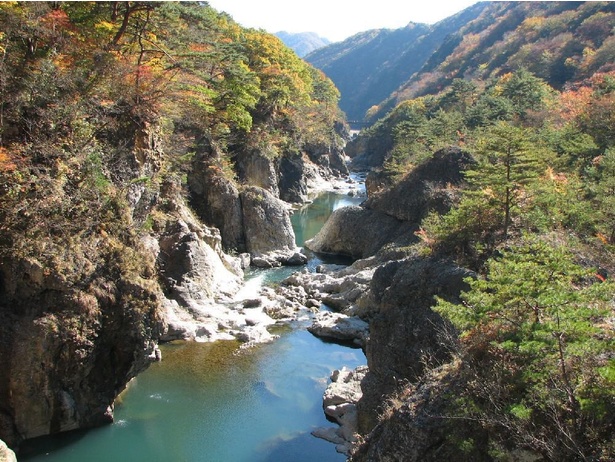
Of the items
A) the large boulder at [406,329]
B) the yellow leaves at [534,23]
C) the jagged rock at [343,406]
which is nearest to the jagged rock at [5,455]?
the jagged rock at [343,406]

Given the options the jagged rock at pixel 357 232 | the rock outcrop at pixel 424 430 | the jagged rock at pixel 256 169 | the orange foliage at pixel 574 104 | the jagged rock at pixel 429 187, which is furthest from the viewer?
the jagged rock at pixel 256 169

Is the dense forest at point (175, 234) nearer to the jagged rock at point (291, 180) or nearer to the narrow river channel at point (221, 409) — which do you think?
Result: the narrow river channel at point (221, 409)

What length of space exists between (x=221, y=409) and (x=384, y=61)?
7243 inches

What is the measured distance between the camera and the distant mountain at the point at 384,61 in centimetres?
16575

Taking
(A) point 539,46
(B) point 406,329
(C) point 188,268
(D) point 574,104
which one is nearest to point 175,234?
(C) point 188,268

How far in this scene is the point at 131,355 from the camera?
1383cm

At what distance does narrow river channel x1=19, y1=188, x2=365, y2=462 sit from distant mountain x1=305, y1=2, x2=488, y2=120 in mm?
149158

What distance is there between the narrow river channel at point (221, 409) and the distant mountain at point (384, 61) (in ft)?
489

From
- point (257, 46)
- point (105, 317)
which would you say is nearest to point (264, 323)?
point (105, 317)

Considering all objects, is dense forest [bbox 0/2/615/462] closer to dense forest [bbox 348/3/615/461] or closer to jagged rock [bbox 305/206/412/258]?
dense forest [bbox 348/3/615/461]

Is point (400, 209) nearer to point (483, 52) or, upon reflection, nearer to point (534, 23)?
point (534, 23)

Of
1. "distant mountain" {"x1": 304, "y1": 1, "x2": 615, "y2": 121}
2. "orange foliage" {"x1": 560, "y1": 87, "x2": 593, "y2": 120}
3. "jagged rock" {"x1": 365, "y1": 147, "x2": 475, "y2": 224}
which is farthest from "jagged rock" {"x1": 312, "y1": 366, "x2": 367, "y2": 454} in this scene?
"distant mountain" {"x1": 304, "y1": 1, "x2": 615, "y2": 121}

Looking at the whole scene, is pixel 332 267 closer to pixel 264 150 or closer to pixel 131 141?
pixel 264 150

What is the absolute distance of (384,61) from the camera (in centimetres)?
18338
